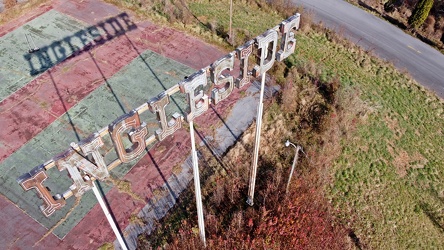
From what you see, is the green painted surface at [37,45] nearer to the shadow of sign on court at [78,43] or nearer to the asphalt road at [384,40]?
the shadow of sign on court at [78,43]

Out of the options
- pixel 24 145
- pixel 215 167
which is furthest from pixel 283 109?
pixel 24 145

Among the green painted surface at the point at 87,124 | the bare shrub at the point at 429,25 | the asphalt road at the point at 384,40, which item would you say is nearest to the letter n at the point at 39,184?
the green painted surface at the point at 87,124

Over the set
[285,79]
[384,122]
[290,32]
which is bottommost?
[384,122]

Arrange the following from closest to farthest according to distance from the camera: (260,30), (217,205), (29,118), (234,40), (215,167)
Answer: (217,205), (215,167), (29,118), (234,40), (260,30)

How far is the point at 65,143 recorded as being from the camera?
13523mm

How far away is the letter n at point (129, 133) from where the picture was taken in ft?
23.3

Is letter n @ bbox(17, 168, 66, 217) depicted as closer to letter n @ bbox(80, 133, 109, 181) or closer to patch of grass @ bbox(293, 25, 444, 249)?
letter n @ bbox(80, 133, 109, 181)

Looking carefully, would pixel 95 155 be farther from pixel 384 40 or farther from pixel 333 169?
pixel 384 40

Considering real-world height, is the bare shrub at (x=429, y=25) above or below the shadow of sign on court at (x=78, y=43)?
below

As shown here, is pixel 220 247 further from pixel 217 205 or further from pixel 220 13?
pixel 220 13

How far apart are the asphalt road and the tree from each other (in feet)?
3.54

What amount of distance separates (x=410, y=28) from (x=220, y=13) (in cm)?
1285

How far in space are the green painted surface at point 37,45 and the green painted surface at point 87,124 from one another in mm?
3443

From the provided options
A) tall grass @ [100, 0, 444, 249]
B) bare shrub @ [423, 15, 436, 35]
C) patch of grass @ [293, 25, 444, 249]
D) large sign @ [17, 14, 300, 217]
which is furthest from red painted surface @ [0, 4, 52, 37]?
bare shrub @ [423, 15, 436, 35]
